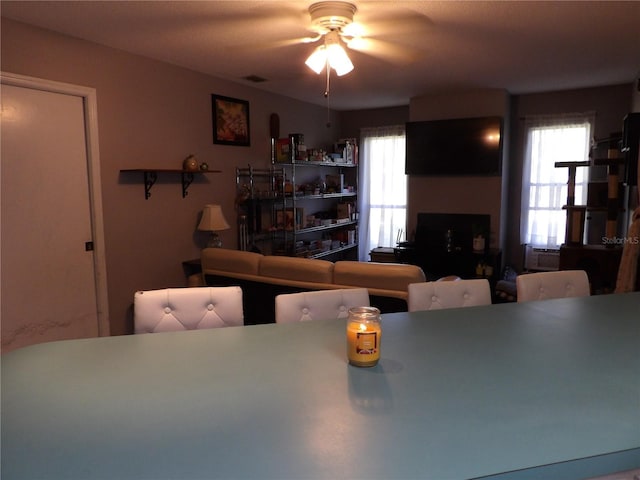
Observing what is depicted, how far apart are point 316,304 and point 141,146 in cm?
245

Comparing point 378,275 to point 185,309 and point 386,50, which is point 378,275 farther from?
point 386,50

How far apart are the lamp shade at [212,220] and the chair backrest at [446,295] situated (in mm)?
2373

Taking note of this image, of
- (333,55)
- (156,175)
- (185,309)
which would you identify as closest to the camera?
(185,309)

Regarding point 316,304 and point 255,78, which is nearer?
point 316,304

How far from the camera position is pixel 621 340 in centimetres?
145

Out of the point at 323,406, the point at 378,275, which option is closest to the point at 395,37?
the point at 378,275

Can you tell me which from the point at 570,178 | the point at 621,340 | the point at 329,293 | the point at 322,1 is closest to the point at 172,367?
the point at 329,293

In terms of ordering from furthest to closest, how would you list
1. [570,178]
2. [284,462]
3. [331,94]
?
[331,94] < [570,178] < [284,462]

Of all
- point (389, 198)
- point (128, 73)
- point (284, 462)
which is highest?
point (128, 73)

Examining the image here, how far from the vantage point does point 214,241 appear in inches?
162

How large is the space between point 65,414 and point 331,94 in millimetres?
4661

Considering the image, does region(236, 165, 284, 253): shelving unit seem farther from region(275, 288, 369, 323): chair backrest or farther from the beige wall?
region(275, 288, 369, 323): chair backrest

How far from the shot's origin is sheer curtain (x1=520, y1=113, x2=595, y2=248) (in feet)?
16.3

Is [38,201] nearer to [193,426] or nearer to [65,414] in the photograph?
[65,414]
